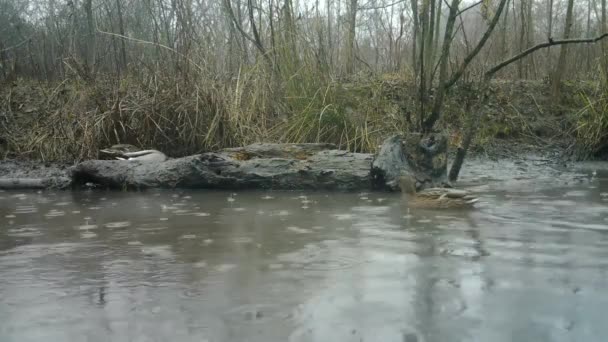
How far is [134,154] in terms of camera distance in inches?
260

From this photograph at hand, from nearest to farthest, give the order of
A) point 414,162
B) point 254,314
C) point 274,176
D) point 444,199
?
point 254,314, point 444,199, point 414,162, point 274,176

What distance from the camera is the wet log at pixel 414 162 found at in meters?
5.33

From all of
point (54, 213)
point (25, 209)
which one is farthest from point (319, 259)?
point (25, 209)

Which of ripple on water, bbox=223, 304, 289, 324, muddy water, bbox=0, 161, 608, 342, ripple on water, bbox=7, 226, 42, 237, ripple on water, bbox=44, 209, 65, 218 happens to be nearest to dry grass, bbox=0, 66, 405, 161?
muddy water, bbox=0, 161, 608, 342

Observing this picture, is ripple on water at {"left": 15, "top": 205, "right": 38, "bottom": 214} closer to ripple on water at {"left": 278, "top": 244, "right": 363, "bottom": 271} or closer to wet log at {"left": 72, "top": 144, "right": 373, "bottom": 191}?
wet log at {"left": 72, "top": 144, "right": 373, "bottom": 191}

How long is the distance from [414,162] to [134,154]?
117 inches

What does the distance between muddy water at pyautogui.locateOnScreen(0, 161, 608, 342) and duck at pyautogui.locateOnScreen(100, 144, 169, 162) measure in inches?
67.8

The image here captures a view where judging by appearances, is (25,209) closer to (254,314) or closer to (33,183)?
(33,183)

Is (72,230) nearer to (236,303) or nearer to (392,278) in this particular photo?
(236,303)

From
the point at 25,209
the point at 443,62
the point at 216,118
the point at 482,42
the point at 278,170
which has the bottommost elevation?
the point at 25,209

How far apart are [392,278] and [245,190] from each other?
3.18 metres

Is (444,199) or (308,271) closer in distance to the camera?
(308,271)

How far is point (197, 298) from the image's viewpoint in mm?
2473

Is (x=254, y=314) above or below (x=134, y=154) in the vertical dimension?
below
